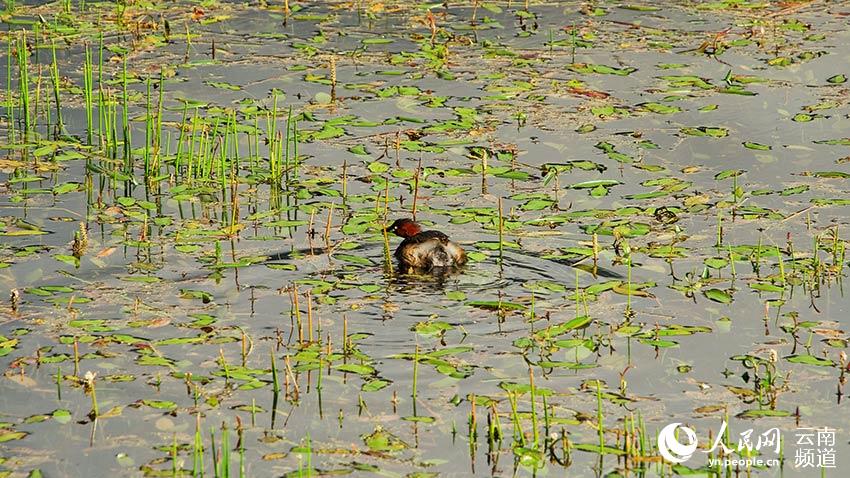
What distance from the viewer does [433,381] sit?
650 centimetres

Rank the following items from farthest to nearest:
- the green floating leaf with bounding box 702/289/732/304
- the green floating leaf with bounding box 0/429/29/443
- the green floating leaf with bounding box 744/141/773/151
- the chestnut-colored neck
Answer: the green floating leaf with bounding box 744/141/773/151 < the chestnut-colored neck < the green floating leaf with bounding box 702/289/732/304 < the green floating leaf with bounding box 0/429/29/443

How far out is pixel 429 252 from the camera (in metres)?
7.84

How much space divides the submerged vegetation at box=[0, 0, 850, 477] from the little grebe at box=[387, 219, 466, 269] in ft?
0.34

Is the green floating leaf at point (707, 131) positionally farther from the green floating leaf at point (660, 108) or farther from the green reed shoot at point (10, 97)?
the green reed shoot at point (10, 97)

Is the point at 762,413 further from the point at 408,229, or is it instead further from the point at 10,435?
the point at 10,435
